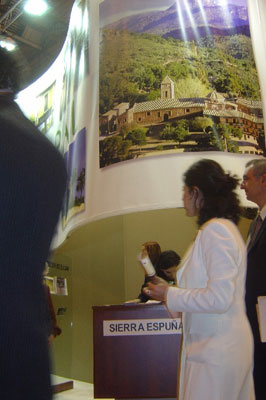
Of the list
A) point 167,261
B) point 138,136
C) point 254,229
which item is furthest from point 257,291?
point 167,261

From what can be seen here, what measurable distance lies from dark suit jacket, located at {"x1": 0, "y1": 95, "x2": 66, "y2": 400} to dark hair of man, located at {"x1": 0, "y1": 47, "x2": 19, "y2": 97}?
0.03 metres

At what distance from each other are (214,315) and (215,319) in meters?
0.01

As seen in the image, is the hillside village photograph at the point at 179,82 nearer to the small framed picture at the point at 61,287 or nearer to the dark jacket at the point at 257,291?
the dark jacket at the point at 257,291

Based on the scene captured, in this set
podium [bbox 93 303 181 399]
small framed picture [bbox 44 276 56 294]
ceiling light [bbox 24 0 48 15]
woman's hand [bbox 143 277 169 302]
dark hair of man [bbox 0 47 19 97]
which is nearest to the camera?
dark hair of man [bbox 0 47 19 97]

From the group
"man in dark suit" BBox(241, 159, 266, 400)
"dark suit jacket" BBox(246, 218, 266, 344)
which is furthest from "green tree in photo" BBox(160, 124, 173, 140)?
"dark suit jacket" BBox(246, 218, 266, 344)

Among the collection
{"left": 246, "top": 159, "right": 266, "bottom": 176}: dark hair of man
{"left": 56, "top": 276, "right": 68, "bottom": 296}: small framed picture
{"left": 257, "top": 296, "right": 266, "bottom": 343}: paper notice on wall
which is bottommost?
{"left": 257, "top": 296, "right": 266, "bottom": 343}: paper notice on wall

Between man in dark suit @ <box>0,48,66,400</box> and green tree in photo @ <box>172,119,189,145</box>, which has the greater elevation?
green tree in photo @ <box>172,119,189,145</box>

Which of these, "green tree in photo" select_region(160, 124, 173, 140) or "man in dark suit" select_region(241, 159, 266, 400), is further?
"green tree in photo" select_region(160, 124, 173, 140)

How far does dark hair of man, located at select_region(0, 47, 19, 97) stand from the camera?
0.79m

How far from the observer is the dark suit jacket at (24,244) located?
0.62m

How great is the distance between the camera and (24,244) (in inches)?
26.5

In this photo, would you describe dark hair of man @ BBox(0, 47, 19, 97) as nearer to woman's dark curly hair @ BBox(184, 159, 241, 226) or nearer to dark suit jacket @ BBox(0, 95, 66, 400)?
dark suit jacket @ BBox(0, 95, 66, 400)

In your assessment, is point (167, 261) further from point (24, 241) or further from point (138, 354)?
point (24, 241)

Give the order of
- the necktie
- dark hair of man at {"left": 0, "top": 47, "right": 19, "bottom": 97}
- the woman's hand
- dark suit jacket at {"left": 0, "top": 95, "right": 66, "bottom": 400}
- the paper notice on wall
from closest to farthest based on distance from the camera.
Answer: dark suit jacket at {"left": 0, "top": 95, "right": 66, "bottom": 400} → dark hair of man at {"left": 0, "top": 47, "right": 19, "bottom": 97} → the woman's hand → the paper notice on wall → the necktie
